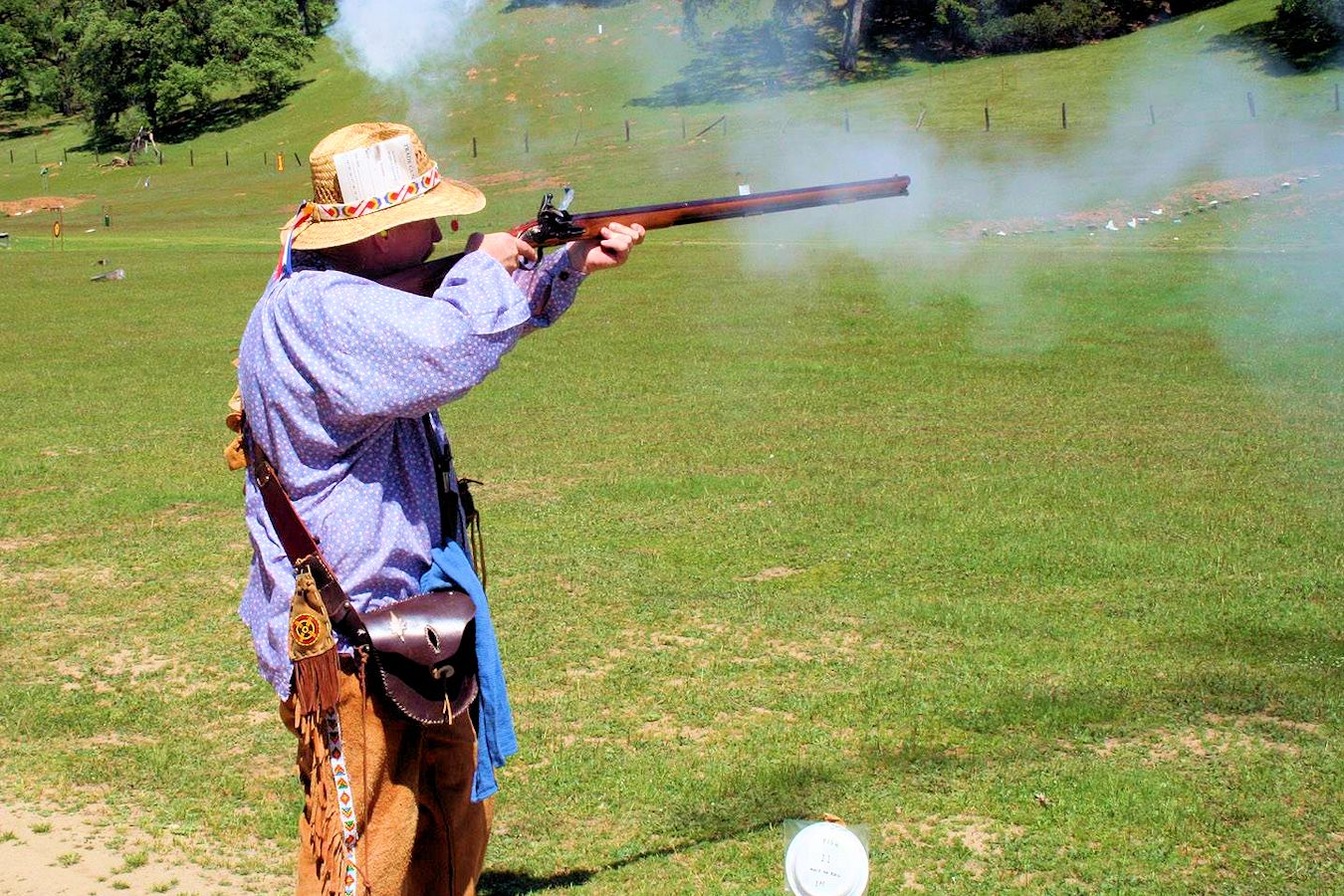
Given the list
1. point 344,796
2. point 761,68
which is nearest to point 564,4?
point 761,68

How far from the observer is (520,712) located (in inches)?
231

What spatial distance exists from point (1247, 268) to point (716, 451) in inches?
485

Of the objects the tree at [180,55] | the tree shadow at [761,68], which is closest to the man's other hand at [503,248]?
the tree shadow at [761,68]

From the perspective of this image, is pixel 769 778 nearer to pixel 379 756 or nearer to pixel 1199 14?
pixel 379 756

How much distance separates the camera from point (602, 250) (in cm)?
385

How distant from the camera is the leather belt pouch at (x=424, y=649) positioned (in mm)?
3227

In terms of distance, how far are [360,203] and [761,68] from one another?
198 feet

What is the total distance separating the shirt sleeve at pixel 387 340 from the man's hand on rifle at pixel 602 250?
64 cm

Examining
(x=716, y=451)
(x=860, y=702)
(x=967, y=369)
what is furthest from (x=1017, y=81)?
(x=860, y=702)

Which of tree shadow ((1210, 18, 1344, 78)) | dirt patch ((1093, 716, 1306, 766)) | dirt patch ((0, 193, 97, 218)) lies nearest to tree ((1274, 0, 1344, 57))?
tree shadow ((1210, 18, 1344, 78))

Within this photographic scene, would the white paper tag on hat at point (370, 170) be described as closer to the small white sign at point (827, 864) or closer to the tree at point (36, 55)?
the small white sign at point (827, 864)

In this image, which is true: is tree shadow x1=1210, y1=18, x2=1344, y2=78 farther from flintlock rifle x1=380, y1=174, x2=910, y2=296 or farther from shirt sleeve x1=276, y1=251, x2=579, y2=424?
shirt sleeve x1=276, y1=251, x2=579, y2=424

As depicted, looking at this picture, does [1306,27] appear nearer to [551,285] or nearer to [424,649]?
[551,285]

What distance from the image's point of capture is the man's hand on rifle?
12.5 ft
